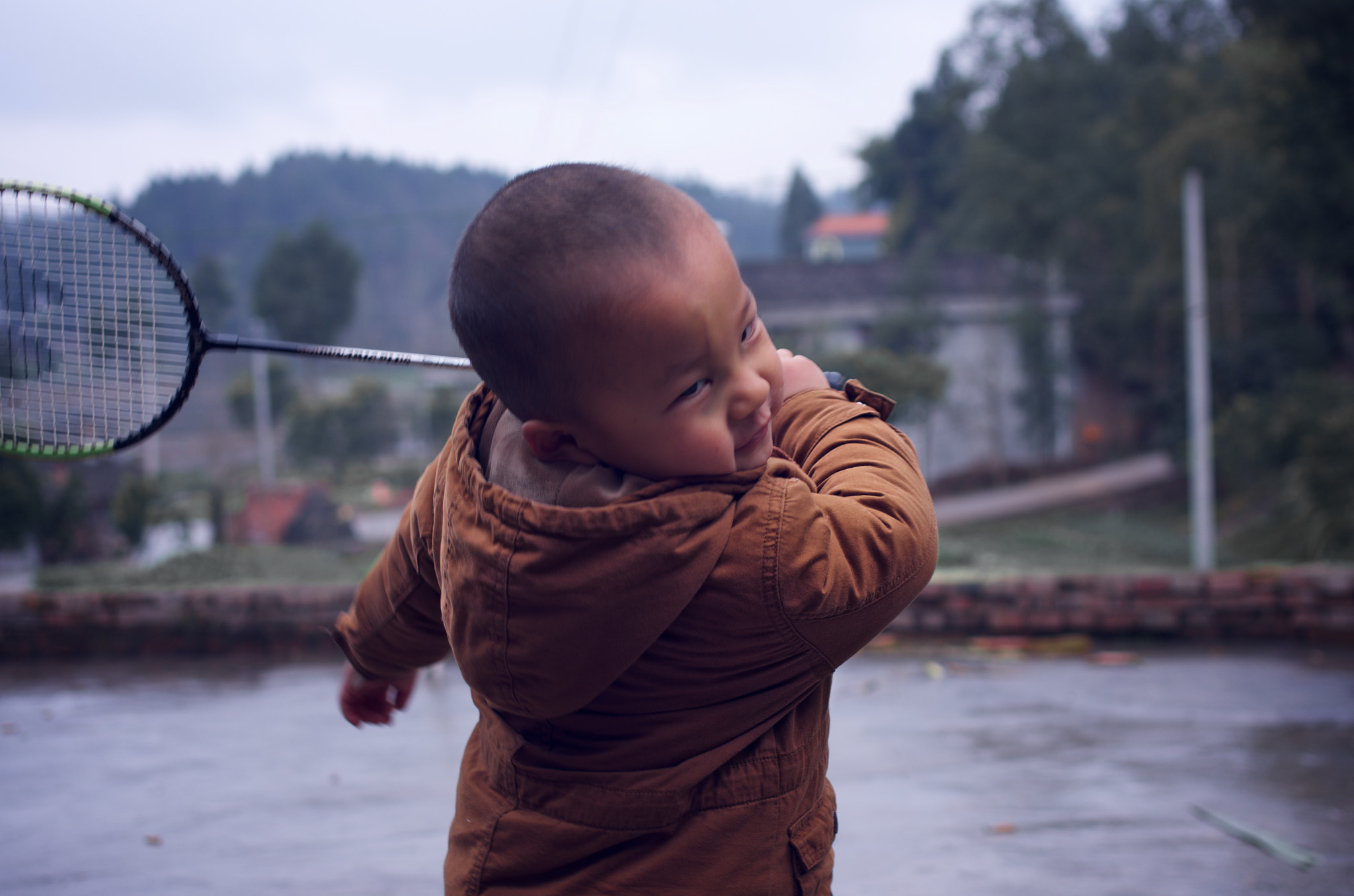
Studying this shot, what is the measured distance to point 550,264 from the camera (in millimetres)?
723

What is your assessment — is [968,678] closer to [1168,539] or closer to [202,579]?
[202,579]

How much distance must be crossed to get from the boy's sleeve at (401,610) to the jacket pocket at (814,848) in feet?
1.36

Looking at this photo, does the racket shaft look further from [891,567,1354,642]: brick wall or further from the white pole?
the white pole

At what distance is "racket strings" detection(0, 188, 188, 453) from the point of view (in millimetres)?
1540

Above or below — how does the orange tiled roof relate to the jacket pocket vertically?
above

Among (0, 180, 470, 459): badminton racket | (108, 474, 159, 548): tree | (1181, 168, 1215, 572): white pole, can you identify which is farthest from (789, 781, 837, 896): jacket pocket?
(1181, 168, 1215, 572): white pole

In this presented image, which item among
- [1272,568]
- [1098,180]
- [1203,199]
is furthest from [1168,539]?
[1272,568]

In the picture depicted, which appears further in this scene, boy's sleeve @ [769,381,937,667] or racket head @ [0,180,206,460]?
racket head @ [0,180,206,460]

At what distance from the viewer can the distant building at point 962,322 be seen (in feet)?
55.5

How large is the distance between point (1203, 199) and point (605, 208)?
1829 centimetres

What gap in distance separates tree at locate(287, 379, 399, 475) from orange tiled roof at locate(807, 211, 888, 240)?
31.3 metres

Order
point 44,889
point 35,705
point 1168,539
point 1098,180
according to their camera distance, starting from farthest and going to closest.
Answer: point 1098,180 → point 1168,539 → point 35,705 → point 44,889

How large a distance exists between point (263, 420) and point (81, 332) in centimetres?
2060

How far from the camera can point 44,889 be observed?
8.05 ft
